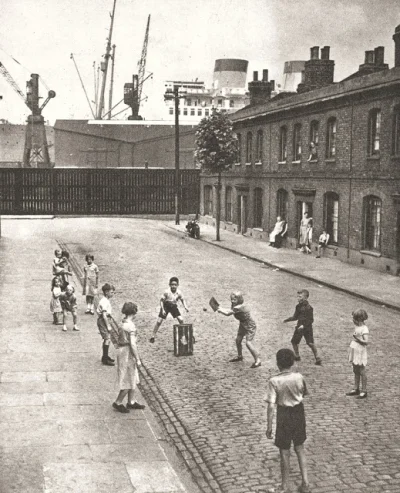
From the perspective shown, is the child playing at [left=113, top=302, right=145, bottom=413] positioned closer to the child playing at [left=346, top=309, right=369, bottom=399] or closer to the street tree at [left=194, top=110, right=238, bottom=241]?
the child playing at [left=346, top=309, right=369, bottom=399]

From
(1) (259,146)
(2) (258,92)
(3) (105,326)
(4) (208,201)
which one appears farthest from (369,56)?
(3) (105,326)

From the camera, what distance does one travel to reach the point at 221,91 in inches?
5591

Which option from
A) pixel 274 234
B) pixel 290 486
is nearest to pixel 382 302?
pixel 290 486

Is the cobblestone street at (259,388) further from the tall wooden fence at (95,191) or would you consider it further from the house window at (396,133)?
the tall wooden fence at (95,191)

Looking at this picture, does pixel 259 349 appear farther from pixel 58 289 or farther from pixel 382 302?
pixel 382 302

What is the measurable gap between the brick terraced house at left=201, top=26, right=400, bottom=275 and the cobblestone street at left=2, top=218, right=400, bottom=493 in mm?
4750

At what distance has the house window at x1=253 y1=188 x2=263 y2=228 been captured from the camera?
38.0m

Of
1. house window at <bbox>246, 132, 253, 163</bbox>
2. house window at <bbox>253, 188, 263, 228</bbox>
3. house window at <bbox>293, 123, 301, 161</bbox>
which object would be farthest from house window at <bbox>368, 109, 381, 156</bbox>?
house window at <bbox>246, 132, 253, 163</bbox>

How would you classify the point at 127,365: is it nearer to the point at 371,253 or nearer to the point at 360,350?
the point at 360,350

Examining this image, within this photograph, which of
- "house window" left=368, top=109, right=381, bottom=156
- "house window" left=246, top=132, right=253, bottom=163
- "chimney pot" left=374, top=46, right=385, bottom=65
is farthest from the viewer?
"house window" left=246, top=132, right=253, bottom=163

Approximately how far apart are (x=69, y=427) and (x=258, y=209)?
2972 cm

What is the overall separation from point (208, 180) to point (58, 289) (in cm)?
3323

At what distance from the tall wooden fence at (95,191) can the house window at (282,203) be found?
51.0ft

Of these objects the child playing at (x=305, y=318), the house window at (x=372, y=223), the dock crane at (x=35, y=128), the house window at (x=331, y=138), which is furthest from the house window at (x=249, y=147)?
the dock crane at (x=35, y=128)
